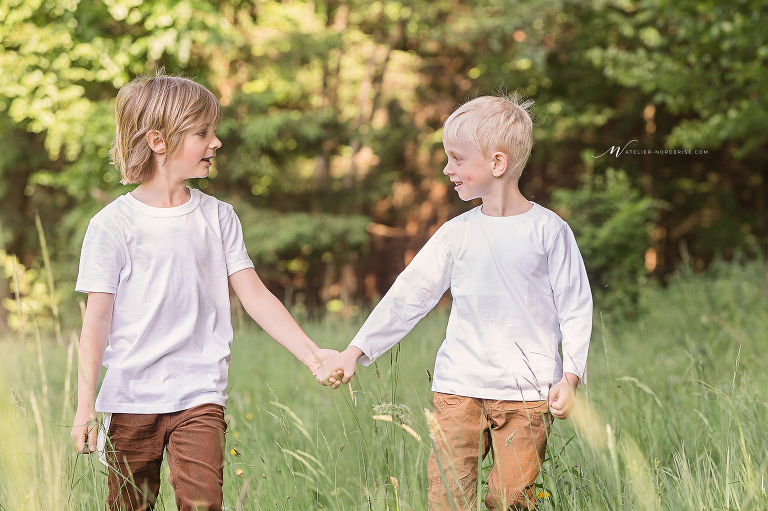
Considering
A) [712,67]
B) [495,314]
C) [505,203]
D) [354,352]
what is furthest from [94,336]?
[712,67]

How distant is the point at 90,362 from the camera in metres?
2.00

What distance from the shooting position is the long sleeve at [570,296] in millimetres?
2121

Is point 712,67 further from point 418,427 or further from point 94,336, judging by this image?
point 94,336

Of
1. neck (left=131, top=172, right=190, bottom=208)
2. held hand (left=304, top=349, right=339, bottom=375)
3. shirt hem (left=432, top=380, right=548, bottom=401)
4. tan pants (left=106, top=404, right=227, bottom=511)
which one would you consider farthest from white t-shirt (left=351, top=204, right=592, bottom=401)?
neck (left=131, top=172, right=190, bottom=208)

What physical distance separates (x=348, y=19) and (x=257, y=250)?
6.51 m

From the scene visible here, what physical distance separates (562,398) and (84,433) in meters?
1.35

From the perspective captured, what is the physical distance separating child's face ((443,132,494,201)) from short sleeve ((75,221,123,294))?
103 centimetres

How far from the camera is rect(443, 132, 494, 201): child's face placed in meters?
2.22

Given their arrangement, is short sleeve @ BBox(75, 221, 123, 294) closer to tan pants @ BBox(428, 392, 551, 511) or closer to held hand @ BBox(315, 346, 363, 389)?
held hand @ BBox(315, 346, 363, 389)

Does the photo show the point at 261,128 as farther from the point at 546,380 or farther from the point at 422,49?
the point at 546,380

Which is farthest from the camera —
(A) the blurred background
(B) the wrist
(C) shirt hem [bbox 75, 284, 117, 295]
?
(A) the blurred background

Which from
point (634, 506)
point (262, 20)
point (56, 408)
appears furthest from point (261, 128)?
point (634, 506)

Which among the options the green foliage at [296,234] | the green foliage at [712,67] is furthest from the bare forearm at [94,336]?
the green foliage at [296,234]

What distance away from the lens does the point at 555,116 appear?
12930mm
